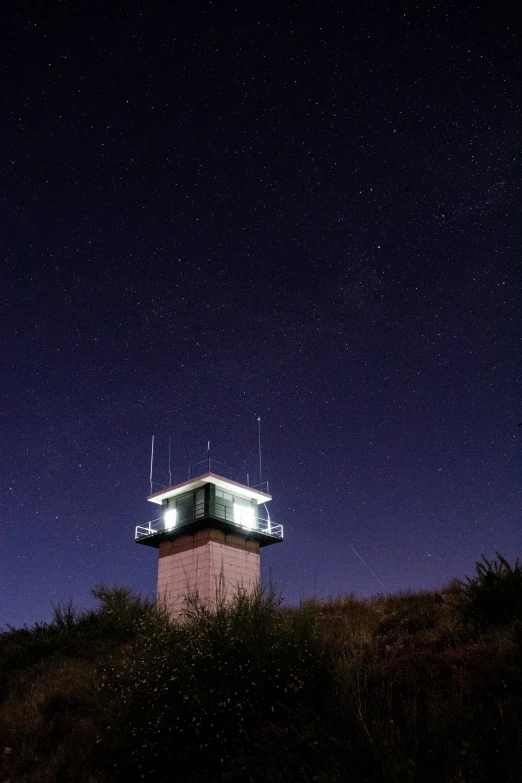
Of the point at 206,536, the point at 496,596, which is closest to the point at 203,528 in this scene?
the point at 206,536

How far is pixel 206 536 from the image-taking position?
92.8 ft

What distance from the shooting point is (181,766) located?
8086 mm

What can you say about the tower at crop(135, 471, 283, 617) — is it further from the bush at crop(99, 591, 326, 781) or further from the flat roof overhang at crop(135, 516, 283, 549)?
the bush at crop(99, 591, 326, 781)

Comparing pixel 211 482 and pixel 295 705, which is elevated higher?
pixel 211 482

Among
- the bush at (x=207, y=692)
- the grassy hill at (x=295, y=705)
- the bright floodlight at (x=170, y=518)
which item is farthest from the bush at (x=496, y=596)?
the bright floodlight at (x=170, y=518)

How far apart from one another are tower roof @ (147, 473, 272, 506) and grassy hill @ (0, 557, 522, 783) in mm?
17157

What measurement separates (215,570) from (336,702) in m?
19.7

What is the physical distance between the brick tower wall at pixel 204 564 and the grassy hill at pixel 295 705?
14.7 metres

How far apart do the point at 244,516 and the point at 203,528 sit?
10.3 feet

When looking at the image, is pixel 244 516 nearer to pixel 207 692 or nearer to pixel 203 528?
pixel 203 528

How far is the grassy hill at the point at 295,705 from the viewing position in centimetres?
723

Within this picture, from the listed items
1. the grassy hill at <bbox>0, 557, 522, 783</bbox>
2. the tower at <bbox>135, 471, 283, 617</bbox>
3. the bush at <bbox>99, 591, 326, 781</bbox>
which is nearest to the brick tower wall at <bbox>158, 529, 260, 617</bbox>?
the tower at <bbox>135, 471, 283, 617</bbox>

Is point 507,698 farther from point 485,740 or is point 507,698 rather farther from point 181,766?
point 181,766

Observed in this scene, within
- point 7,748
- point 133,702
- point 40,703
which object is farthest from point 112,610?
point 133,702
